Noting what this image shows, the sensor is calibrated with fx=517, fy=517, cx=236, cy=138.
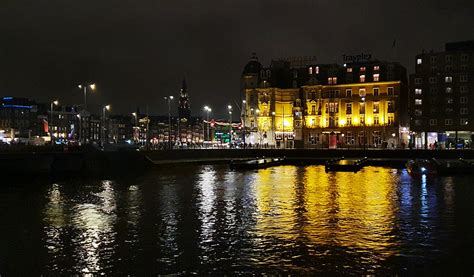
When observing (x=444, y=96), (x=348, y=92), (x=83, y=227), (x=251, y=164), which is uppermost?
(x=348, y=92)

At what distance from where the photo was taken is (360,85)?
520 ft

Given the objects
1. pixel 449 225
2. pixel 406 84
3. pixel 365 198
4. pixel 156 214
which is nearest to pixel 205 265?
pixel 156 214

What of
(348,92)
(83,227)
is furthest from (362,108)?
(83,227)

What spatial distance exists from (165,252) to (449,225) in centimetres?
2266

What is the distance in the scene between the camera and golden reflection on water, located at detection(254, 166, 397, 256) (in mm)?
35781

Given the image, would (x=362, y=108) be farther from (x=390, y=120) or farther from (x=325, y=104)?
(x=325, y=104)

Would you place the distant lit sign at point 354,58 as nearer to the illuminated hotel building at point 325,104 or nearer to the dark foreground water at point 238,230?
the illuminated hotel building at point 325,104

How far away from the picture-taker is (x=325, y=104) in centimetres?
16400

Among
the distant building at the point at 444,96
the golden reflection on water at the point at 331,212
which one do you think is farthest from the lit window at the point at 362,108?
the golden reflection on water at the point at 331,212

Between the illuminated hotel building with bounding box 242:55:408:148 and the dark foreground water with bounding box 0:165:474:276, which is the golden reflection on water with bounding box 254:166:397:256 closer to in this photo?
the dark foreground water with bounding box 0:165:474:276

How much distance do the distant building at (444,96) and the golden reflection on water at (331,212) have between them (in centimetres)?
8232

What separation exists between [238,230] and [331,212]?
1177 centimetres

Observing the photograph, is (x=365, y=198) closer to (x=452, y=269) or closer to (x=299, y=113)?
(x=452, y=269)

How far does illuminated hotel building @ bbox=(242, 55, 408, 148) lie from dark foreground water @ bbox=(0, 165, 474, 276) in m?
89.5
